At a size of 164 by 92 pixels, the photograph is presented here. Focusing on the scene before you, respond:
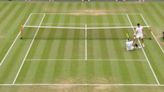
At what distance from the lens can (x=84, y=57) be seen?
35.5 meters

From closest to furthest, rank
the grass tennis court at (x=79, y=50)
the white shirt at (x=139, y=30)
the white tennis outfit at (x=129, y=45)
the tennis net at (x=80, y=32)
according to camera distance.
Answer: the grass tennis court at (x=79, y=50) → the white tennis outfit at (x=129, y=45) → the white shirt at (x=139, y=30) → the tennis net at (x=80, y=32)

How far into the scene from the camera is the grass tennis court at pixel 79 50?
3062 cm

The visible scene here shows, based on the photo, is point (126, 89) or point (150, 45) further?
point (150, 45)

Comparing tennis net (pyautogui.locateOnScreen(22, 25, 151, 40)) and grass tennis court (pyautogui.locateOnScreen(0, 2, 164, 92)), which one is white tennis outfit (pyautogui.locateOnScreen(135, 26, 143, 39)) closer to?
grass tennis court (pyautogui.locateOnScreen(0, 2, 164, 92))

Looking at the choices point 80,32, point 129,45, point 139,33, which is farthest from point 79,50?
point 139,33

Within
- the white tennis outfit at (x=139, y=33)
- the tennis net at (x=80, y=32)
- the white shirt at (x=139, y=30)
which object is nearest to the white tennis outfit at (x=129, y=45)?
the white tennis outfit at (x=139, y=33)

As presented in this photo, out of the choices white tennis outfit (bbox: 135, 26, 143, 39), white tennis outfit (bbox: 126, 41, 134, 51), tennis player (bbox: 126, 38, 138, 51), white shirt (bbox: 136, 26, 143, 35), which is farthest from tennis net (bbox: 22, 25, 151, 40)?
white tennis outfit (bbox: 126, 41, 134, 51)

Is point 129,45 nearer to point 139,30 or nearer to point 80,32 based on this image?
point 139,30

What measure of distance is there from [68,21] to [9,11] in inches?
324

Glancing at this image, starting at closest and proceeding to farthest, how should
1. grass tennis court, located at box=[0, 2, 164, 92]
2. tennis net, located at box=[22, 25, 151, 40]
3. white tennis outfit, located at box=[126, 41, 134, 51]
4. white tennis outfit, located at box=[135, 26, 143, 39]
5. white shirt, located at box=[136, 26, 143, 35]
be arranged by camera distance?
grass tennis court, located at box=[0, 2, 164, 92] → white tennis outfit, located at box=[126, 41, 134, 51] → white shirt, located at box=[136, 26, 143, 35] → white tennis outfit, located at box=[135, 26, 143, 39] → tennis net, located at box=[22, 25, 151, 40]

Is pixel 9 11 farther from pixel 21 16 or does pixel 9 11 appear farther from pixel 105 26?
pixel 105 26

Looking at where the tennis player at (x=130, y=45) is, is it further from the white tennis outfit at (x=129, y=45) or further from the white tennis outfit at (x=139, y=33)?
the white tennis outfit at (x=139, y=33)

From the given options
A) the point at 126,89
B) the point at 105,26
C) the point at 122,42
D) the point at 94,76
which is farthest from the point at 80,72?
the point at 105,26

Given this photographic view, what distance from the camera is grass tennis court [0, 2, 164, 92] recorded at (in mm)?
30625
